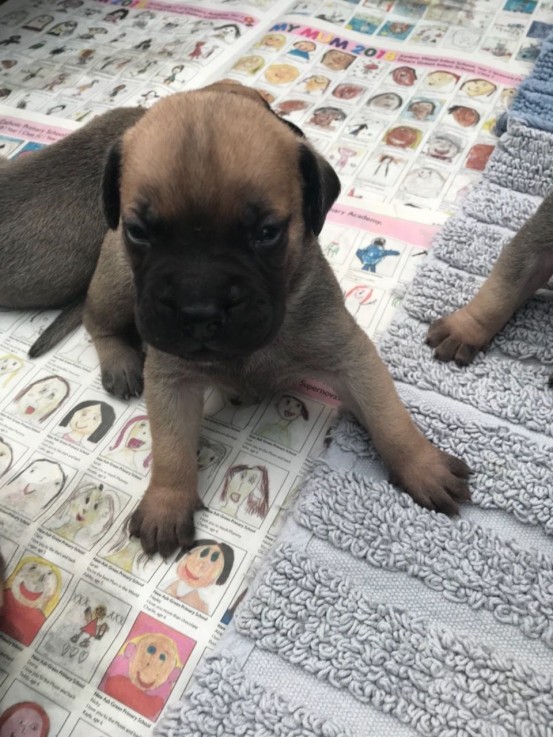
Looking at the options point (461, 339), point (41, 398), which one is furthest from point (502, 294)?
point (41, 398)

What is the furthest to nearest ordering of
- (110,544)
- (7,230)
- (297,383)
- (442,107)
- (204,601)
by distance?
(442,107), (7,230), (297,383), (110,544), (204,601)

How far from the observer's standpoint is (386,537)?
1476 mm

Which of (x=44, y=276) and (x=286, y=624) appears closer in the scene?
(x=286, y=624)

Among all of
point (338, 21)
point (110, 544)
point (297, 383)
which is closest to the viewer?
point (110, 544)

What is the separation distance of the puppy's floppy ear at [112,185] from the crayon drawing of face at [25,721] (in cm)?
101

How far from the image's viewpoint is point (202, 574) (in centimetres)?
150

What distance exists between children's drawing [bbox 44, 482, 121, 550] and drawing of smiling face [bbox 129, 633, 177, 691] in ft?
0.93

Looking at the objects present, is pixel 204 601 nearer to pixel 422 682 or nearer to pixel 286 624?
pixel 286 624

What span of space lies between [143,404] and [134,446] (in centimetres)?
14

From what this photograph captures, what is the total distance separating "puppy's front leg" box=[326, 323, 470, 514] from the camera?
1512 millimetres

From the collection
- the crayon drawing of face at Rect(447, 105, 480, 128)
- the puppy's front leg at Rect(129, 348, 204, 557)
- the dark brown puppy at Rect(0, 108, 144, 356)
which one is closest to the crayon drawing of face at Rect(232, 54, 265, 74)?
the crayon drawing of face at Rect(447, 105, 480, 128)

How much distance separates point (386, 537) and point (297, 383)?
0.52 metres

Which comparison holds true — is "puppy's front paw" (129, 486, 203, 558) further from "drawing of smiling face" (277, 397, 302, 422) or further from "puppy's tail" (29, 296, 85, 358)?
"puppy's tail" (29, 296, 85, 358)

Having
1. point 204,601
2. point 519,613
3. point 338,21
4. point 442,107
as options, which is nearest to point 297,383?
point 204,601
